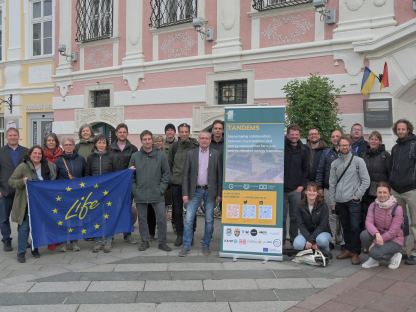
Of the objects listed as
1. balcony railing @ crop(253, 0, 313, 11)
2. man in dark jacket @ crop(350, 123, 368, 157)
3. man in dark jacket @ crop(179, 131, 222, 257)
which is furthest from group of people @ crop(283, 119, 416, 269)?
balcony railing @ crop(253, 0, 313, 11)

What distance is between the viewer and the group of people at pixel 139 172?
6.94 m

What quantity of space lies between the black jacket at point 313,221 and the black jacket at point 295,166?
407 millimetres

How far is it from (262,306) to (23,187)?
3.79 meters

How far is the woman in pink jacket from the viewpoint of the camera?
619 cm

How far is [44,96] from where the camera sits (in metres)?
16.2

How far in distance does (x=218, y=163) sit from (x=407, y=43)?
4.43 metres

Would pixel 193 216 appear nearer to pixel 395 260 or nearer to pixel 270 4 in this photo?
pixel 395 260

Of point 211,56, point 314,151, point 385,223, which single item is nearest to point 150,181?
point 314,151

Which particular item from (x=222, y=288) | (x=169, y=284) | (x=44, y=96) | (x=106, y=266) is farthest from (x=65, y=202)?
(x=44, y=96)

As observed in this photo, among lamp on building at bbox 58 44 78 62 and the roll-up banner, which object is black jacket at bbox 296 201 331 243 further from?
lamp on building at bbox 58 44 78 62

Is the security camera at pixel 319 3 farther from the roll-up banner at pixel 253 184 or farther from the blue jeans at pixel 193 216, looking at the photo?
the blue jeans at pixel 193 216

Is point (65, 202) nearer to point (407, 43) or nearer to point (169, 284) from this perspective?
point (169, 284)

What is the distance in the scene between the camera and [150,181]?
7176 millimetres

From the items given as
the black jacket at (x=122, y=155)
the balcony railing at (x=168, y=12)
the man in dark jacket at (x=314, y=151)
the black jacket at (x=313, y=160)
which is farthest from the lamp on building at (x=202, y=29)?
the black jacket at (x=313, y=160)
